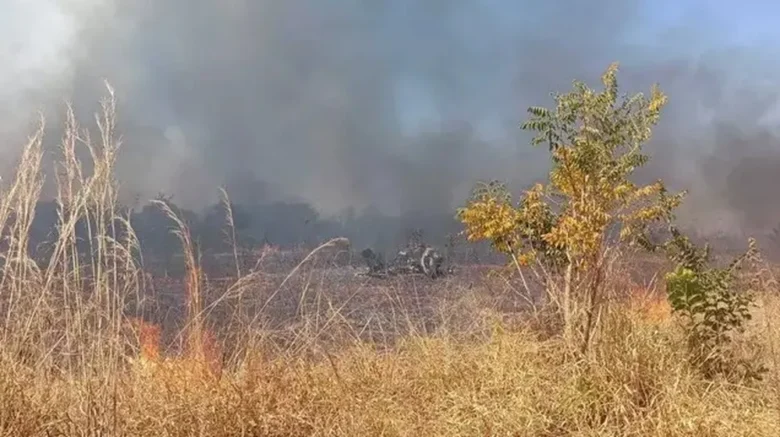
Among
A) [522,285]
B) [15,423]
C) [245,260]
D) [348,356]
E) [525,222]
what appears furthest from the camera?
[525,222]

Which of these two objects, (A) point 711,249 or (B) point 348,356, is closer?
(B) point 348,356

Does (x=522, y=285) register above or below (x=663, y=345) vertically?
above

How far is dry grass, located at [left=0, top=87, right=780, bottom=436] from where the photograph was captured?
2.99m

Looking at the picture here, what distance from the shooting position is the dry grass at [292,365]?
9.80 feet

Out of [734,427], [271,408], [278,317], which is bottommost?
[734,427]

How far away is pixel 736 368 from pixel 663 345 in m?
0.59

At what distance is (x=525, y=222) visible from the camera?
542 centimetres

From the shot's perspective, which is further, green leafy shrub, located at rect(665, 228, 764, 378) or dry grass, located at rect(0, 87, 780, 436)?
green leafy shrub, located at rect(665, 228, 764, 378)

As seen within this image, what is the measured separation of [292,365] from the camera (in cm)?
381

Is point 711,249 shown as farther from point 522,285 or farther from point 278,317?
point 278,317

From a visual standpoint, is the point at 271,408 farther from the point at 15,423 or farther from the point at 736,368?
the point at 736,368

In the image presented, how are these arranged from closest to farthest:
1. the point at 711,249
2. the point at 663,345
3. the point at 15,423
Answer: the point at 15,423, the point at 663,345, the point at 711,249

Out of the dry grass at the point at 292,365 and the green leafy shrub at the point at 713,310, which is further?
the green leafy shrub at the point at 713,310

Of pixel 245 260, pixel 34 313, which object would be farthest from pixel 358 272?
pixel 34 313
